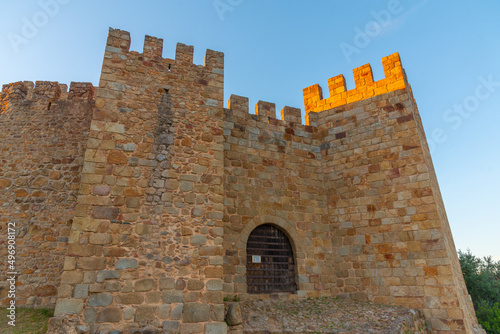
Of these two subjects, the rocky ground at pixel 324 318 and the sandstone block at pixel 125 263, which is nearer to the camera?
the sandstone block at pixel 125 263

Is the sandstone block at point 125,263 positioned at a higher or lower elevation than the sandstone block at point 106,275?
higher

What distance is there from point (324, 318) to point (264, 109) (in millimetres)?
5376

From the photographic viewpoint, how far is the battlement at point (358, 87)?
28.7 ft

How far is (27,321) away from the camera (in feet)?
19.1

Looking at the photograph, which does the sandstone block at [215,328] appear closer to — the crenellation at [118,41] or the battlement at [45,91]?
the crenellation at [118,41]

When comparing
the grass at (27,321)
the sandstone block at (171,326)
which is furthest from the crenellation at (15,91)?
the sandstone block at (171,326)

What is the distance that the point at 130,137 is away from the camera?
19.0 feet

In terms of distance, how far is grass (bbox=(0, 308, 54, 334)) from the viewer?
5.33 m

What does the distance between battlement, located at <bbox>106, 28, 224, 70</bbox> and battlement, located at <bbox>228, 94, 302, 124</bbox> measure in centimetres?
147

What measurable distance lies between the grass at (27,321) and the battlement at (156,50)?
5201 mm

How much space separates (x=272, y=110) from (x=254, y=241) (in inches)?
147

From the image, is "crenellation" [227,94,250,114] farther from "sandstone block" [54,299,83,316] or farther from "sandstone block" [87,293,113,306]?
"sandstone block" [54,299,83,316]

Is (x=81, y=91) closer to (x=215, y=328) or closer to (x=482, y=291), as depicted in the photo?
(x=215, y=328)

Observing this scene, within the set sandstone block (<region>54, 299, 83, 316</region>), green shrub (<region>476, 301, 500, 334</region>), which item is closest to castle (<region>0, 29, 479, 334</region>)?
sandstone block (<region>54, 299, 83, 316</region>)
